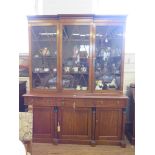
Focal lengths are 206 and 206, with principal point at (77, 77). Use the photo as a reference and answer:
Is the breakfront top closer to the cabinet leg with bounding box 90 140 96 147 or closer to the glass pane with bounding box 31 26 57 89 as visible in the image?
the glass pane with bounding box 31 26 57 89

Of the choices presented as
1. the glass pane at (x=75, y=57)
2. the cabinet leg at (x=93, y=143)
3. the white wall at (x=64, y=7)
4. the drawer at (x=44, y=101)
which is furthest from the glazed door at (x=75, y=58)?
the cabinet leg at (x=93, y=143)

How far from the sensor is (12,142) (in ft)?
2.15

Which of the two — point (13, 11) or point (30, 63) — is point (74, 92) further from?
point (13, 11)

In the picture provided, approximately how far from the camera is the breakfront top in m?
3.20

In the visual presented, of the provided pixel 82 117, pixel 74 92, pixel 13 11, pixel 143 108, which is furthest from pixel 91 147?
pixel 13 11

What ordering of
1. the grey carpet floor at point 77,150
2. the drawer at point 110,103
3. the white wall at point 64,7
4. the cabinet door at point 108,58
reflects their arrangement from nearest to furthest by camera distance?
the grey carpet floor at point 77,150 → the drawer at point 110,103 → the cabinet door at point 108,58 → the white wall at point 64,7

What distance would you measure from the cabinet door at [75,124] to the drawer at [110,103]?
0.18 metres

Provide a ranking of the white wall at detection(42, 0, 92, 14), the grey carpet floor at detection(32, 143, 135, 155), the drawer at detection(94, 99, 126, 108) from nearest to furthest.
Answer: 1. the grey carpet floor at detection(32, 143, 135, 155)
2. the drawer at detection(94, 99, 126, 108)
3. the white wall at detection(42, 0, 92, 14)

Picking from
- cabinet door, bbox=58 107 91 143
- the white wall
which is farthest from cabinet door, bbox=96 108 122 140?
the white wall

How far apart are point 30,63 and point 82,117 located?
47.3 inches

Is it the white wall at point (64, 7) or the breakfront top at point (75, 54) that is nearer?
the breakfront top at point (75, 54)

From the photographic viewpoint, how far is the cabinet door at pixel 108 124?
10.4 feet

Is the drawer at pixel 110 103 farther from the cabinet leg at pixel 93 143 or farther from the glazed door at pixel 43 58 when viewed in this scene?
the glazed door at pixel 43 58

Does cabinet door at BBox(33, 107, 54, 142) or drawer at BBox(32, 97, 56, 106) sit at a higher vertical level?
drawer at BBox(32, 97, 56, 106)
